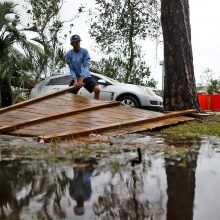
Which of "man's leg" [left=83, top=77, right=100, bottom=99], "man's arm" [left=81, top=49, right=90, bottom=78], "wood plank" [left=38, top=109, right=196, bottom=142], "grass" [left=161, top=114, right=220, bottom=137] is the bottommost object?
"grass" [left=161, top=114, right=220, bottom=137]

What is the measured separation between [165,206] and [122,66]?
2582 centimetres

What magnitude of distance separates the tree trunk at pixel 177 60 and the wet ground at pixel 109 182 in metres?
4.19

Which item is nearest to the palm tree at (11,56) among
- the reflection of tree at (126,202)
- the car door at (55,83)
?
the car door at (55,83)

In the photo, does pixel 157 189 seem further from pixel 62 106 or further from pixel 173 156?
pixel 62 106

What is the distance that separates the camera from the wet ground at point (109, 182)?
7.59 ft

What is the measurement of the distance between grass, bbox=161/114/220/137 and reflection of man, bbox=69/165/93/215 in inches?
131

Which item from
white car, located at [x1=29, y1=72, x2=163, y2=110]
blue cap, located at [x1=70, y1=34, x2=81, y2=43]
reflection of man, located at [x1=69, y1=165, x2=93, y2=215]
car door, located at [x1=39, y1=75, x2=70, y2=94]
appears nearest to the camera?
reflection of man, located at [x1=69, y1=165, x2=93, y2=215]

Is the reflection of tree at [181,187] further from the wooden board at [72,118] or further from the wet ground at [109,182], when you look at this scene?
the wooden board at [72,118]

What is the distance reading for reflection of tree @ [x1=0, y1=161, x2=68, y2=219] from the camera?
2346 millimetres

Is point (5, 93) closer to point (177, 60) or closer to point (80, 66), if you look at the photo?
point (80, 66)

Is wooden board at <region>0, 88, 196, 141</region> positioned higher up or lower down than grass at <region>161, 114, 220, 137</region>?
higher up

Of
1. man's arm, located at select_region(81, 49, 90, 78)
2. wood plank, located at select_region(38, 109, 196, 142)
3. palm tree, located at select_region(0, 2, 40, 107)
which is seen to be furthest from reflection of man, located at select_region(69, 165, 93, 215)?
palm tree, located at select_region(0, 2, 40, 107)

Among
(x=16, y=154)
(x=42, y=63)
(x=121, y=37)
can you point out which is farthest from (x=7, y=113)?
(x=121, y=37)

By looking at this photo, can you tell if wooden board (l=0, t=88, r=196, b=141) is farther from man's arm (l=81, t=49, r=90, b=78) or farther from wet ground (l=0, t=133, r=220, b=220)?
wet ground (l=0, t=133, r=220, b=220)
